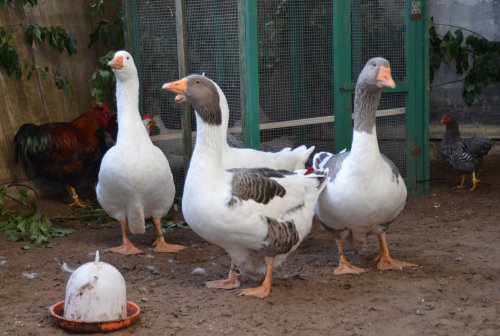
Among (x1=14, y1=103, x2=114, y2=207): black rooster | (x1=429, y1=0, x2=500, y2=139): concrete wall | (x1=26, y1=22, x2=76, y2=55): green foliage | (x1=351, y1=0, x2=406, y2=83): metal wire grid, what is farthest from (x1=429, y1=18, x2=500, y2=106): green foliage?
(x1=26, y1=22, x2=76, y2=55): green foliage

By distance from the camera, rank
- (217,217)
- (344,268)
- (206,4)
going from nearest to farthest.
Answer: (217,217)
(344,268)
(206,4)

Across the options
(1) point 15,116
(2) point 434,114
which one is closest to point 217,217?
(1) point 15,116

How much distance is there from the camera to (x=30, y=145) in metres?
6.42

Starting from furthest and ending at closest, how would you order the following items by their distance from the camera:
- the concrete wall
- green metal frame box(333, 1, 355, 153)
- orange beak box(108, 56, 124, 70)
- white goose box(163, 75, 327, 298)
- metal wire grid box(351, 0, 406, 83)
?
the concrete wall < metal wire grid box(351, 0, 406, 83) < green metal frame box(333, 1, 355, 153) < orange beak box(108, 56, 124, 70) < white goose box(163, 75, 327, 298)

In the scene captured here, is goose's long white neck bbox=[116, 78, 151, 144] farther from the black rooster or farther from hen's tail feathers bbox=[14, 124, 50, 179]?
hen's tail feathers bbox=[14, 124, 50, 179]

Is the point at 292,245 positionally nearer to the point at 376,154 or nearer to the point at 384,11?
the point at 376,154

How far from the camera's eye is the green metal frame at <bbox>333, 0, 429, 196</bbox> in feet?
20.4

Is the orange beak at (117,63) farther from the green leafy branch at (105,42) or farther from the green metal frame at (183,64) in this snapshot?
the green leafy branch at (105,42)

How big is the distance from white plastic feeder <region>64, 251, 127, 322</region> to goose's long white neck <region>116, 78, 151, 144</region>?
1687mm

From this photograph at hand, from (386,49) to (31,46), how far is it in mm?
3840

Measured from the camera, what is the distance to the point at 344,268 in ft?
14.6

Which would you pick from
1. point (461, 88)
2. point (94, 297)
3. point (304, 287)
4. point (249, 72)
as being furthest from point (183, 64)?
point (461, 88)

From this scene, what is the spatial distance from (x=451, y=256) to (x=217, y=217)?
2.09 meters

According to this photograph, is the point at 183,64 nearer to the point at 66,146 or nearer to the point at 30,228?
the point at 66,146
